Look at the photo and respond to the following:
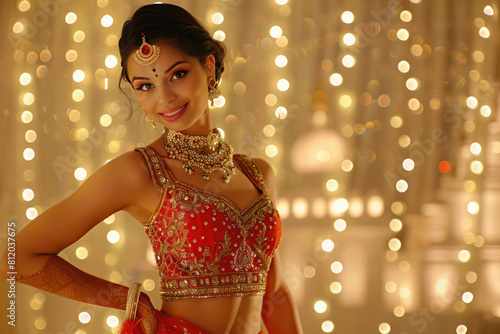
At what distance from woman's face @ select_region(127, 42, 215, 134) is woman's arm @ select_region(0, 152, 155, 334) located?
0.17m

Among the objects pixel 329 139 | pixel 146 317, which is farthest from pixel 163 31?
pixel 329 139

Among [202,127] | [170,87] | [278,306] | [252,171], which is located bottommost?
[278,306]

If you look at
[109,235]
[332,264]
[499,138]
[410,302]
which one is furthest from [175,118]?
[499,138]

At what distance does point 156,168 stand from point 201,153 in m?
→ 0.15

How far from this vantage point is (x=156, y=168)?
1.32 m

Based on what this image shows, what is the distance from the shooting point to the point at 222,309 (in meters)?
1.31

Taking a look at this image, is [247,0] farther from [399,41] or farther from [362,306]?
[362,306]

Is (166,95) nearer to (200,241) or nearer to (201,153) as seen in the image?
(201,153)

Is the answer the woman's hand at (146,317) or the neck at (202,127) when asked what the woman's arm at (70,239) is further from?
the neck at (202,127)

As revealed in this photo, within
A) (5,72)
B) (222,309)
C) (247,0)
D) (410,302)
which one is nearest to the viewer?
(222,309)

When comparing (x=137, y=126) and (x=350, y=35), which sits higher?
(x=350, y=35)

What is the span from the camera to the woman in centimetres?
126

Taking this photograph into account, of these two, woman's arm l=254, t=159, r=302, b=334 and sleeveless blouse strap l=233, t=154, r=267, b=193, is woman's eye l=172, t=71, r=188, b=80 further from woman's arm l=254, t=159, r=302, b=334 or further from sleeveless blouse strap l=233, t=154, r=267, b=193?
woman's arm l=254, t=159, r=302, b=334

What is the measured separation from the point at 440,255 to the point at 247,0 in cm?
130
